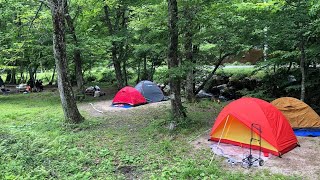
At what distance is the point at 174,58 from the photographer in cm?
977

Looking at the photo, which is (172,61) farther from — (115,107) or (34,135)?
(115,107)

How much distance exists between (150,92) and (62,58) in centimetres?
680

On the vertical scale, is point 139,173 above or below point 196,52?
below

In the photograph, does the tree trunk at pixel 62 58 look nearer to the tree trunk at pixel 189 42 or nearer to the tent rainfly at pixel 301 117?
the tree trunk at pixel 189 42

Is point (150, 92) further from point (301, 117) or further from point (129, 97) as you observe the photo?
point (301, 117)

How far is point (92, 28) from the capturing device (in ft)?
60.9

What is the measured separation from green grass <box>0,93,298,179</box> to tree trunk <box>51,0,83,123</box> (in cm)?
55

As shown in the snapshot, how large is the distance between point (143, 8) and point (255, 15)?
793 centimetres

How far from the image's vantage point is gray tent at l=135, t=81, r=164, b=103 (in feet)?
53.0

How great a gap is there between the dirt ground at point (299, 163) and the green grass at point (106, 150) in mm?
380

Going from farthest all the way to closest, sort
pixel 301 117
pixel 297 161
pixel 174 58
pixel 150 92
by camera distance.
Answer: pixel 150 92, pixel 174 58, pixel 301 117, pixel 297 161

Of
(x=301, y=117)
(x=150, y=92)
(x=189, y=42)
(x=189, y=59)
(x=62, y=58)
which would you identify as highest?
(x=189, y=42)

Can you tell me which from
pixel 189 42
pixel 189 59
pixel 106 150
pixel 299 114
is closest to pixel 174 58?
pixel 189 42

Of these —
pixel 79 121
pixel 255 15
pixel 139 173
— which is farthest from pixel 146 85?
pixel 139 173
